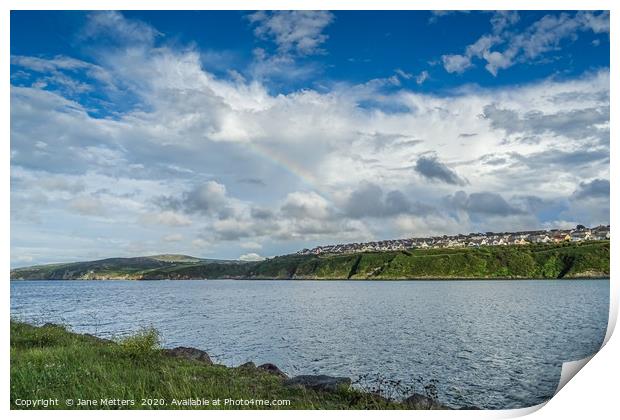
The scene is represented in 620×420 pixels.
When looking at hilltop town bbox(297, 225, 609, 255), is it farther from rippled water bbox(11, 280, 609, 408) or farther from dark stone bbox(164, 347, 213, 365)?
dark stone bbox(164, 347, 213, 365)

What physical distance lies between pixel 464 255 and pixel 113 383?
120 metres

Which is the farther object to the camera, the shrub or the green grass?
the shrub

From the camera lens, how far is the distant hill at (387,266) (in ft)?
278

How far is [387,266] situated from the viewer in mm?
126562

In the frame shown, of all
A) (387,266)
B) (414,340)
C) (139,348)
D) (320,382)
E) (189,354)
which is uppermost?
(387,266)

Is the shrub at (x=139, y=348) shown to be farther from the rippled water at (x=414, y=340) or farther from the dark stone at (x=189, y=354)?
the rippled water at (x=414, y=340)

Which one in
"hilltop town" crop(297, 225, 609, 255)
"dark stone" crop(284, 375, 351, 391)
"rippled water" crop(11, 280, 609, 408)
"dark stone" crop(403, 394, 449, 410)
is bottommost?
"rippled water" crop(11, 280, 609, 408)

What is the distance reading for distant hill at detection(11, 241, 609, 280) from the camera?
84.6 metres

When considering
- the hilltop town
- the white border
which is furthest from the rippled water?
the hilltop town

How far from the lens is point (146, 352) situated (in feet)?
39.0

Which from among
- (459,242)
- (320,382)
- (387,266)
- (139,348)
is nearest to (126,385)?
(139,348)

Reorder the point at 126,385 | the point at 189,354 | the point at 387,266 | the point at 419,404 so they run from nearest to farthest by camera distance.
Result: the point at 126,385, the point at 419,404, the point at 189,354, the point at 387,266
